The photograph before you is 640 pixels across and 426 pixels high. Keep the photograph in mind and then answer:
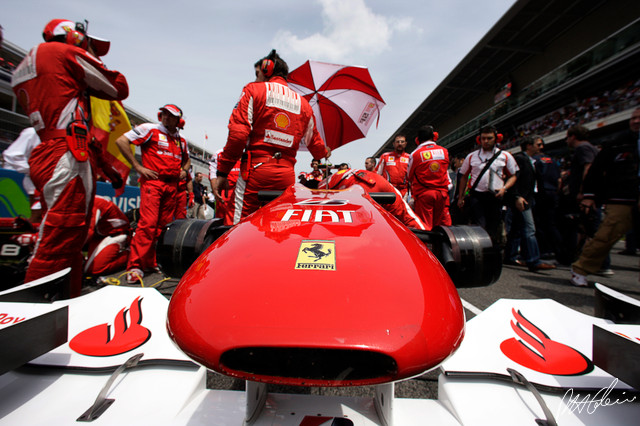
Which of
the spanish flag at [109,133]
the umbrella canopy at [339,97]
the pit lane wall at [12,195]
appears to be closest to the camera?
the spanish flag at [109,133]

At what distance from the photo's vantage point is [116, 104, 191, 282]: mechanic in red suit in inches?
120

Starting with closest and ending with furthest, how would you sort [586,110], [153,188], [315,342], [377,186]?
[315,342] → [377,186] → [153,188] → [586,110]

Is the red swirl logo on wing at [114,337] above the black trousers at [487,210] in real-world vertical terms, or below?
below

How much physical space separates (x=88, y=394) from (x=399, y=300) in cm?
104

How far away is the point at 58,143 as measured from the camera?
6.25ft

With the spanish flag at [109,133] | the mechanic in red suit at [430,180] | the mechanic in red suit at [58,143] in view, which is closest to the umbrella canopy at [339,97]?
the mechanic in red suit at [430,180]

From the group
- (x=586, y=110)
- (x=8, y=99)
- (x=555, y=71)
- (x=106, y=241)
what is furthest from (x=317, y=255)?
(x=8, y=99)

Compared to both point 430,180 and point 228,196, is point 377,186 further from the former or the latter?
point 228,196

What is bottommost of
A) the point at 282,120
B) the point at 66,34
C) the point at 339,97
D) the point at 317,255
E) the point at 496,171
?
the point at 317,255

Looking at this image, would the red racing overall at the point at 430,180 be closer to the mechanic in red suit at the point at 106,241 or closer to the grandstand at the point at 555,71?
the mechanic in red suit at the point at 106,241

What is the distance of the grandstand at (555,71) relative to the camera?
10.8 m

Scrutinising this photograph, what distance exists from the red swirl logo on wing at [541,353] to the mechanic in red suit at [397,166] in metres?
4.50

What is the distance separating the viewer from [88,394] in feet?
3.05

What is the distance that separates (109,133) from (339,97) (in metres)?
3.16
